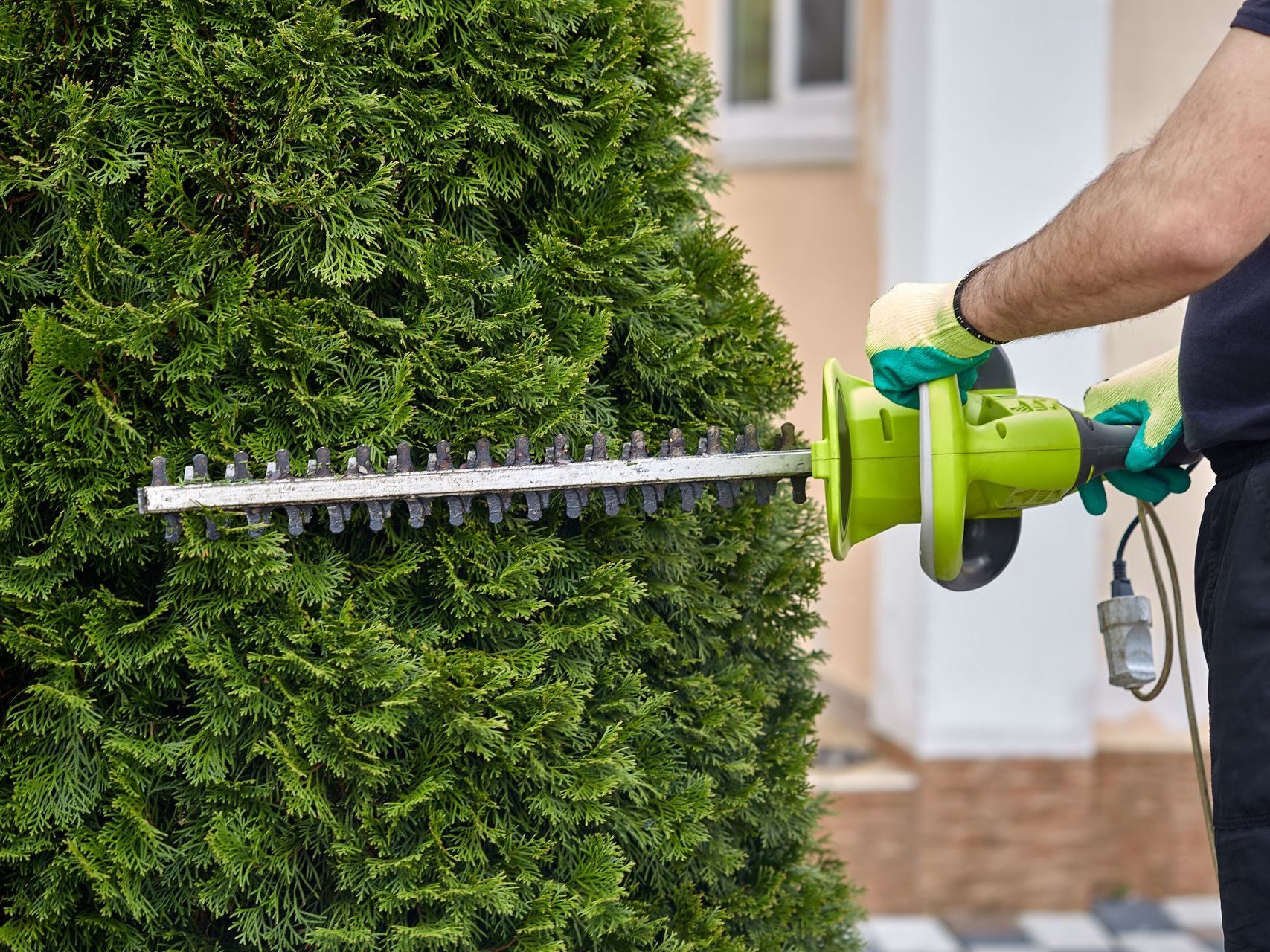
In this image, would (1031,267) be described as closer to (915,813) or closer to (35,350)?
(35,350)

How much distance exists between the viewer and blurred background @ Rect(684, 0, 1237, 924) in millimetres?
3471

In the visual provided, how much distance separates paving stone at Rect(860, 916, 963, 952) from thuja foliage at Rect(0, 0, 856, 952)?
2.58m

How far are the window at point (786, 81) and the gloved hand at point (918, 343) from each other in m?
3.64

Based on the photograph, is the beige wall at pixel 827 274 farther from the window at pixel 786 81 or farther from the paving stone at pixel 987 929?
the paving stone at pixel 987 929

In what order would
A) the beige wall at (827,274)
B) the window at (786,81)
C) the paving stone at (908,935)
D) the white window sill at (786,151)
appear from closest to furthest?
the paving stone at (908,935)
the beige wall at (827,274)
the white window sill at (786,151)
the window at (786,81)

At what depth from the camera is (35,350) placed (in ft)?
3.77

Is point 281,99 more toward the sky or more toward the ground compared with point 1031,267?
more toward the sky

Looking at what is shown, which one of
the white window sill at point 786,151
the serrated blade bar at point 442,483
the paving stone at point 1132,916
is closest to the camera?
the serrated blade bar at point 442,483

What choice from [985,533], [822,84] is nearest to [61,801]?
[985,533]

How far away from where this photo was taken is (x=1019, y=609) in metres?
3.59

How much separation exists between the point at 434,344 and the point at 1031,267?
0.59 metres

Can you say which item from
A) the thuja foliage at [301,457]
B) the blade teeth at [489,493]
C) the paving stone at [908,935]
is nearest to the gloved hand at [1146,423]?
the thuja foliage at [301,457]

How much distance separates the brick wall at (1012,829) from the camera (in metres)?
3.68

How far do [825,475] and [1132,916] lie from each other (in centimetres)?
317
